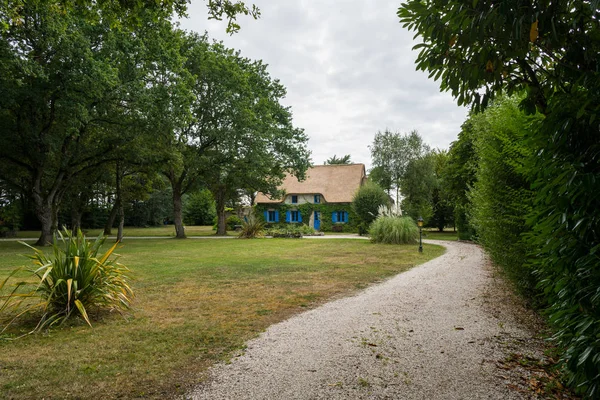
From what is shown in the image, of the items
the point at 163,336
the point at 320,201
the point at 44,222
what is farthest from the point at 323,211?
the point at 163,336

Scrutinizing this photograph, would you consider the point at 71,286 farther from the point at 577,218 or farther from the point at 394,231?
the point at 394,231

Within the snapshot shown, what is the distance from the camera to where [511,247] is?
502 cm

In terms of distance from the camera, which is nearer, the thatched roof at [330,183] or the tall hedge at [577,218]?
the tall hedge at [577,218]

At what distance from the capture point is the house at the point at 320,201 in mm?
32969

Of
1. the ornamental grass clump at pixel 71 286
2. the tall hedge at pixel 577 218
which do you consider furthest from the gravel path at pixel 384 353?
the ornamental grass clump at pixel 71 286

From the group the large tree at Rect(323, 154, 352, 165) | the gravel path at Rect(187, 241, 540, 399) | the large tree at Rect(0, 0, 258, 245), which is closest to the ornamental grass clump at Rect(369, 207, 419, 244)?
the gravel path at Rect(187, 241, 540, 399)

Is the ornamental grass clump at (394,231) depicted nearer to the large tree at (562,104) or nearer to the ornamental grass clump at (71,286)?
the ornamental grass clump at (71,286)

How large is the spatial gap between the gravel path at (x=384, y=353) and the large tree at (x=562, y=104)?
1.07 m

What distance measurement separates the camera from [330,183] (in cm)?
3472

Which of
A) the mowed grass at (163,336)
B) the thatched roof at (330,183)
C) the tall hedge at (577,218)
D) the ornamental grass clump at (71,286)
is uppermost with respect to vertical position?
→ the thatched roof at (330,183)

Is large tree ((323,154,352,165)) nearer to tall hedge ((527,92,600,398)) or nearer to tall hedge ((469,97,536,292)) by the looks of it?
tall hedge ((469,97,536,292))

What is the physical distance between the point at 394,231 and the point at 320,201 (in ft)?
55.7

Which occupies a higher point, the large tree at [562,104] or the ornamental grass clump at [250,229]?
the large tree at [562,104]

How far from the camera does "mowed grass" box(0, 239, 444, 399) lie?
2955 millimetres
